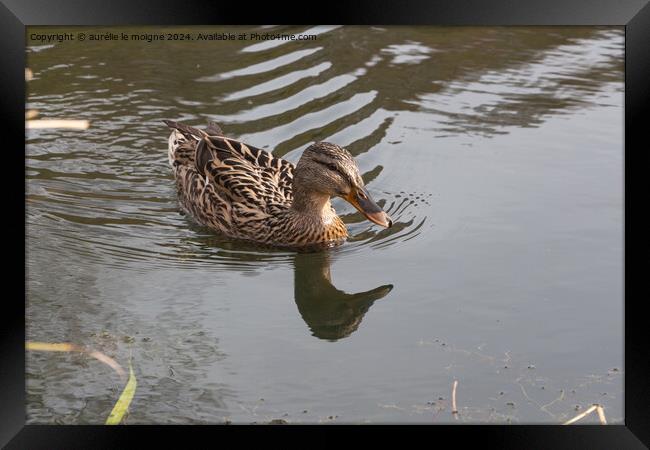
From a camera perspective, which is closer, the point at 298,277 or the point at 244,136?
the point at 298,277

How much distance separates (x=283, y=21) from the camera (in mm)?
5129

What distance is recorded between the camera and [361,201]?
8.56m

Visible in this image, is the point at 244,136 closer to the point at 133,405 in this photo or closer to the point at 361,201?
the point at 361,201

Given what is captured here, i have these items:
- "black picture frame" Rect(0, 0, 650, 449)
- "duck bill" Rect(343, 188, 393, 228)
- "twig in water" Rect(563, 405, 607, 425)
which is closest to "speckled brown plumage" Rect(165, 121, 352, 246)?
"duck bill" Rect(343, 188, 393, 228)

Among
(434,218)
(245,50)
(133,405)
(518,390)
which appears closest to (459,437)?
(518,390)

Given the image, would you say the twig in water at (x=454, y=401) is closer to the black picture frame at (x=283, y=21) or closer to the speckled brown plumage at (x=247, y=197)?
the black picture frame at (x=283, y=21)

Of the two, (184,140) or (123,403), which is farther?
(184,140)

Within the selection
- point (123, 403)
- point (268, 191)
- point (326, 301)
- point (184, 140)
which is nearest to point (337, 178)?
point (268, 191)

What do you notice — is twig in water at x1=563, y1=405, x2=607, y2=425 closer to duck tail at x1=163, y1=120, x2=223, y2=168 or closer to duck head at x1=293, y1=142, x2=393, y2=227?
duck head at x1=293, y1=142, x2=393, y2=227

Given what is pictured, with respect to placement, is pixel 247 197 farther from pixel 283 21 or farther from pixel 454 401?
pixel 283 21

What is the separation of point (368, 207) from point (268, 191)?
1.15 m

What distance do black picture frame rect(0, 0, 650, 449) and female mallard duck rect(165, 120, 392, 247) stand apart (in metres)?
3.46

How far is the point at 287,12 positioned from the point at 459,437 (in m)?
2.13

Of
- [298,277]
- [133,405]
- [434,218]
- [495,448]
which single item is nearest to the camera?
[495,448]
